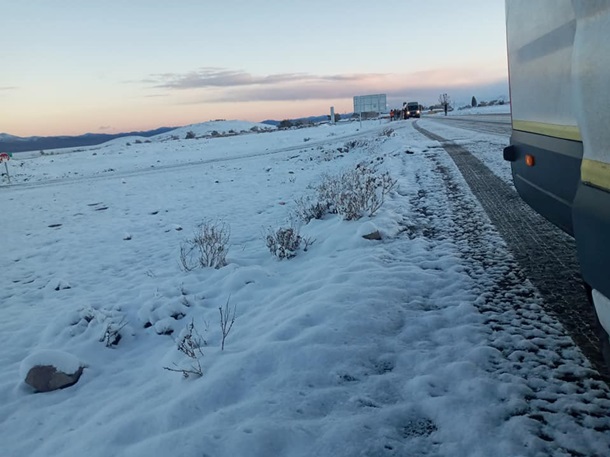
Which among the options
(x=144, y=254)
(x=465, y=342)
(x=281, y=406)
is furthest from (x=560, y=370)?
(x=144, y=254)

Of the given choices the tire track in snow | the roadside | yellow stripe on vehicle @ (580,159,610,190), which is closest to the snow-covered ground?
the tire track in snow

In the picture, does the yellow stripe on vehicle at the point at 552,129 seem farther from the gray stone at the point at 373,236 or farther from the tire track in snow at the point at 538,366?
the gray stone at the point at 373,236

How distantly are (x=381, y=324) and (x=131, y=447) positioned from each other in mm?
1958

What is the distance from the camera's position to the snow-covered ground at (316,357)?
8.24 ft

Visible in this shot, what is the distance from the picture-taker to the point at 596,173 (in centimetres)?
215

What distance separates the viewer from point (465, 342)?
3332 millimetres

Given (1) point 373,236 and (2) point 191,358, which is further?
(1) point 373,236

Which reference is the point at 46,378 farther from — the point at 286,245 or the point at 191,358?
the point at 286,245

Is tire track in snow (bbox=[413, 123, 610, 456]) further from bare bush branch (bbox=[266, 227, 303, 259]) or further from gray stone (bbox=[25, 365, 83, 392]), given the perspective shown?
gray stone (bbox=[25, 365, 83, 392])

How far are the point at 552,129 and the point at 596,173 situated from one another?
119 centimetres

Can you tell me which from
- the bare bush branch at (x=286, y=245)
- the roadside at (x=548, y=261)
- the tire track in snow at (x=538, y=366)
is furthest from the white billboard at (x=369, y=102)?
the tire track in snow at (x=538, y=366)

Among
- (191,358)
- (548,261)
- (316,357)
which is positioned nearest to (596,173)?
(316,357)

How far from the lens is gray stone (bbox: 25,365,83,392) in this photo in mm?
4242

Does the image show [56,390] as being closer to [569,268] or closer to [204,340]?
[204,340]
